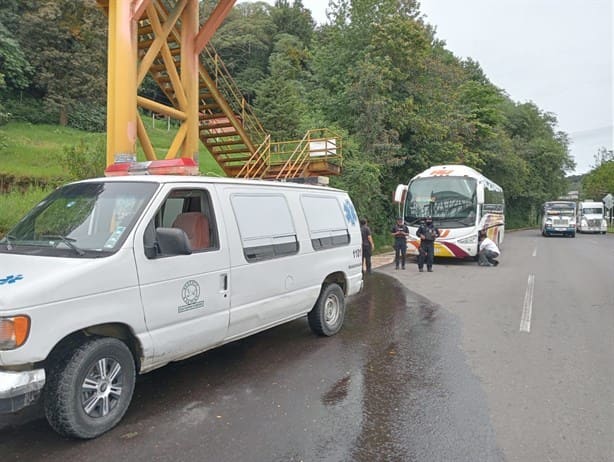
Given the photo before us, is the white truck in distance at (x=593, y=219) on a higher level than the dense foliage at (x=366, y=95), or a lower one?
lower

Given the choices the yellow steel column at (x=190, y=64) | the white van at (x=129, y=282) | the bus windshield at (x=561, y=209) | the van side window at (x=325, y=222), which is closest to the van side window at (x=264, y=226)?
the white van at (x=129, y=282)

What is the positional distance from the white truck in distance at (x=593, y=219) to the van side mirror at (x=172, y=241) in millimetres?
47630

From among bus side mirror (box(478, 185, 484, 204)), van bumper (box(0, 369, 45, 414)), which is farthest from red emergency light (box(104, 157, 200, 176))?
bus side mirror (box(478, 185, 484, 204))

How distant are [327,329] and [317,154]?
34.1ft

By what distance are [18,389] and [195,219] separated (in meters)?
2.22

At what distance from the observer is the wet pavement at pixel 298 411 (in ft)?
11.6

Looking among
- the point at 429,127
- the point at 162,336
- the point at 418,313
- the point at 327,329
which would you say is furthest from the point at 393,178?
the point at 162,336

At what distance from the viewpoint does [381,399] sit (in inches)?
181

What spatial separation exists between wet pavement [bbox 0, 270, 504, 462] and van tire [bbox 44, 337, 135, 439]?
13cm

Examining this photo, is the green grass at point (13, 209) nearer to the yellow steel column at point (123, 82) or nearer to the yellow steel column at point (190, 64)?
the yellow steel column at point (123, 82)

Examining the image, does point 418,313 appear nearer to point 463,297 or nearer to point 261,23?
point 463,297

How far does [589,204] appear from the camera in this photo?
43.9 meters

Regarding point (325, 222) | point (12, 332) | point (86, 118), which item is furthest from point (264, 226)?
point (86, 118)

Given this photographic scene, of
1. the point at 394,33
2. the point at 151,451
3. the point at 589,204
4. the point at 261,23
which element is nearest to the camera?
the point at 151,451
